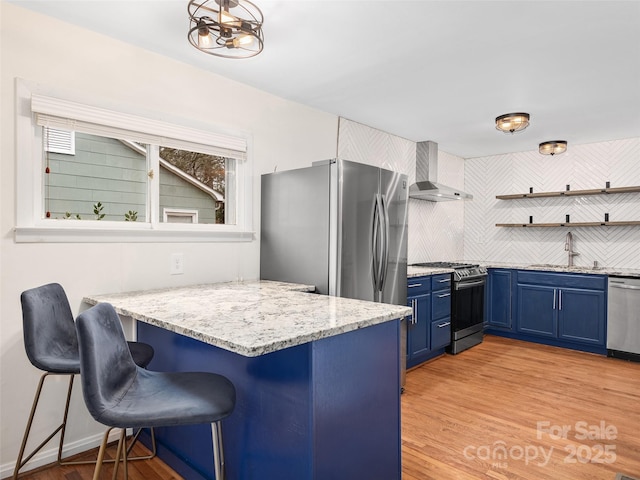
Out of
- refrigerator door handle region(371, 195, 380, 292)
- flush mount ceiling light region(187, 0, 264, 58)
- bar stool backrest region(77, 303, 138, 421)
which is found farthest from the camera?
refrigerator door handle region(371, 195, 380, 292)

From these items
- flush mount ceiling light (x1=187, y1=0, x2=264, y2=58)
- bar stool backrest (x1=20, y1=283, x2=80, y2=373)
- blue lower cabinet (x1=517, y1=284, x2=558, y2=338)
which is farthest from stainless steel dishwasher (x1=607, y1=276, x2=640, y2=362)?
bar stool backrest (x1=20, y1=283, x2=80, y2=373)

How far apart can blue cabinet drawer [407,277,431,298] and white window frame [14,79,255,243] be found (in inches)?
59.2

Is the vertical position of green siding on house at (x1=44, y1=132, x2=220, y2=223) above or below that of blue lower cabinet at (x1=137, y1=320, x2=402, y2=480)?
above

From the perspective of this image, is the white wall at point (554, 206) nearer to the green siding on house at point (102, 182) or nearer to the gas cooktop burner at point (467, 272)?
the gas cooktop burner at point (467, 272)

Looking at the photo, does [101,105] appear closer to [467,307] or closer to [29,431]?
[29,431]

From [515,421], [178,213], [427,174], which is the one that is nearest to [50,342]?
[178,213]

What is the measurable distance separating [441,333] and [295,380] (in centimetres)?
292

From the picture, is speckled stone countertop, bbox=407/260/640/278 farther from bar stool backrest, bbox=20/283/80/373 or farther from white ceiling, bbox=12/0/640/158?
bar stool backrest, bbox=20/283/80/373

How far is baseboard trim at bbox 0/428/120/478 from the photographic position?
2.02 m

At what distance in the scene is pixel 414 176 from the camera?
488 centimetres

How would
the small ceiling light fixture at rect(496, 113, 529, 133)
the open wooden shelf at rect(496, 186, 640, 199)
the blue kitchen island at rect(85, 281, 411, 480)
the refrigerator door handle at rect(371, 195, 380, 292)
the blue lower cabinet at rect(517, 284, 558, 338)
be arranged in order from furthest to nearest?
the blue lower cabinet at rect(517, 284, 558, 338) < the open wooden shelf at rect(496, 186, 640, 199) < the small ceiling light fixture at rect(496, 113, 529, 133) < the refrigerator door handle at rect(371, 195, 380, 292) < the blue kitchen island at rect(85, 281, 411, 480)

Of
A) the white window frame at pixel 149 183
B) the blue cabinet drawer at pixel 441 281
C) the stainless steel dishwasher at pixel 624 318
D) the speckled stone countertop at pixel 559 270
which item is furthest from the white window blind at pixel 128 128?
the stainless steel dishwasher at pixel 624 318

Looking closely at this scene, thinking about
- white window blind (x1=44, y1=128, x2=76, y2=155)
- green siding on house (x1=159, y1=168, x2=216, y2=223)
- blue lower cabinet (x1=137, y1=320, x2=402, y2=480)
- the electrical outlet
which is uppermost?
white window blind (x1=44, y1=128, x2=76, y2=155)

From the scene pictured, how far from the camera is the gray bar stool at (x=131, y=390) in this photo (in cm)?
122
